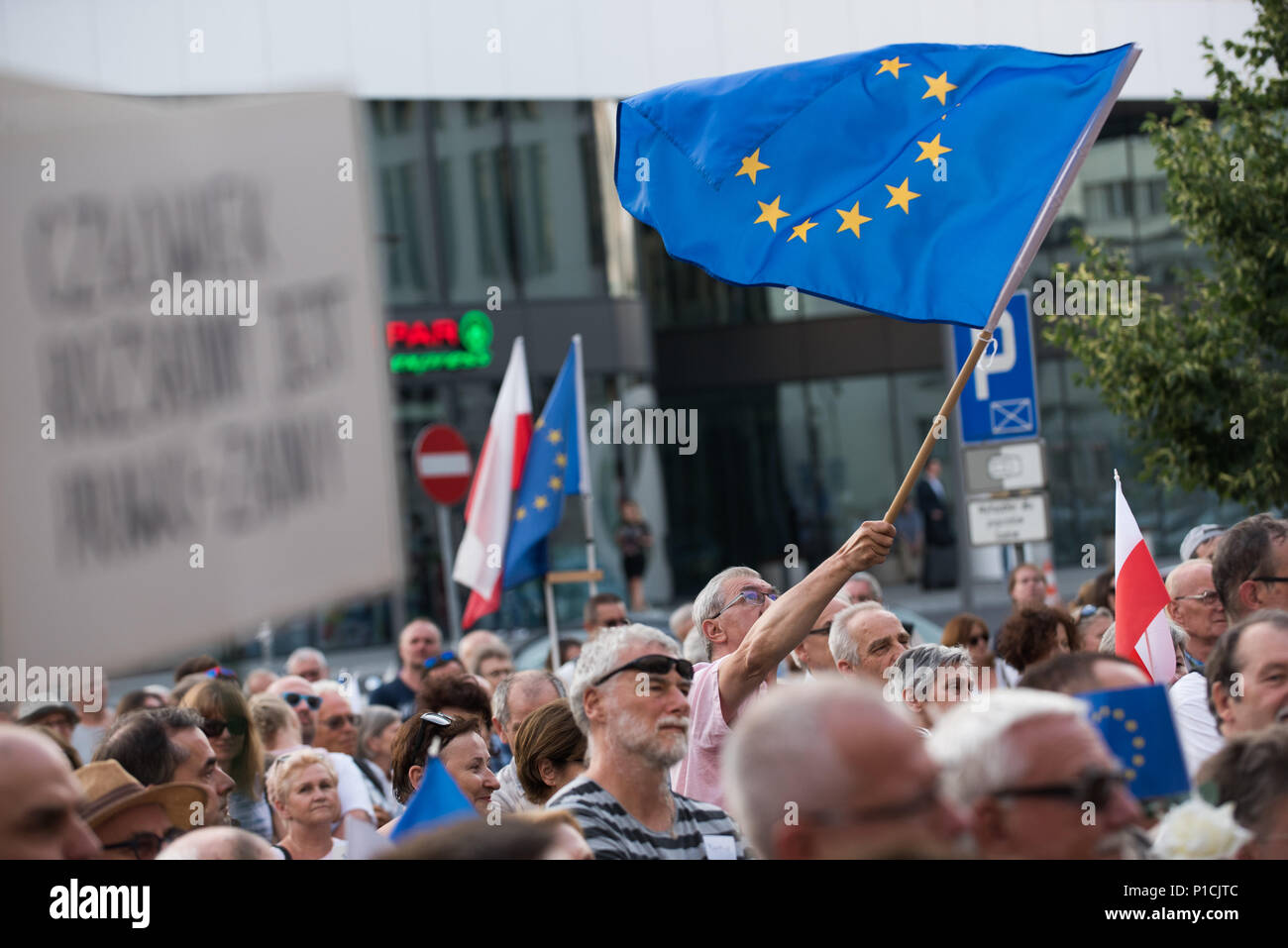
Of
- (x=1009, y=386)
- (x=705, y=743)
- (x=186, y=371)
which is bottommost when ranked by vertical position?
(x=705, y=743)

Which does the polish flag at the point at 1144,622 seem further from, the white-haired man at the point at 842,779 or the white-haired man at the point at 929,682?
the white-haired man at the point at 842,779

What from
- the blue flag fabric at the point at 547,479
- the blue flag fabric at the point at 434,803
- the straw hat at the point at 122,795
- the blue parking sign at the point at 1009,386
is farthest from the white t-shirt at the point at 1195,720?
the blue flag fabric at the point at 547,479

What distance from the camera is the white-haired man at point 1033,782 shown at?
8.21ft

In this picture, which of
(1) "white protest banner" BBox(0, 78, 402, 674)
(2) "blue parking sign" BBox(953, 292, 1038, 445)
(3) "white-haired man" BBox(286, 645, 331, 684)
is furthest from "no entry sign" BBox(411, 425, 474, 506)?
(1) "white protest banner" BBox(0, 78, 402, 674)

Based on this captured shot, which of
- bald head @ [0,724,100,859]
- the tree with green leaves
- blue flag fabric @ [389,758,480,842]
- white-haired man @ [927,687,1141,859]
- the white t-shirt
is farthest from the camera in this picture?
the tree with green leaves

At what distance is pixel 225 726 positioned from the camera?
629cm

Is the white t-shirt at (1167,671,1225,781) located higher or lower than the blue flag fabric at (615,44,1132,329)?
lower

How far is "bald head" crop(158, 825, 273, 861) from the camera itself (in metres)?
3.25

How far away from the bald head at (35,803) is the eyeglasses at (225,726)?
334 cm

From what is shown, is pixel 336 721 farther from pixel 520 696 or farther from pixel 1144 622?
pixel 1144 622

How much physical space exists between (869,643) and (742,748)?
3.38m

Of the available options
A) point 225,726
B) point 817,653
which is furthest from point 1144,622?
point 225,726

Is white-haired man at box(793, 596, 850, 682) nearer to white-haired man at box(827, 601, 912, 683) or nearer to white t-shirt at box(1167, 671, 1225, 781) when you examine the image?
white-haired man at box(827, 601, 912, 683)

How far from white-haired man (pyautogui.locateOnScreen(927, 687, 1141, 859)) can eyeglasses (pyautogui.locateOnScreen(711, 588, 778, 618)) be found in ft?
9.37
